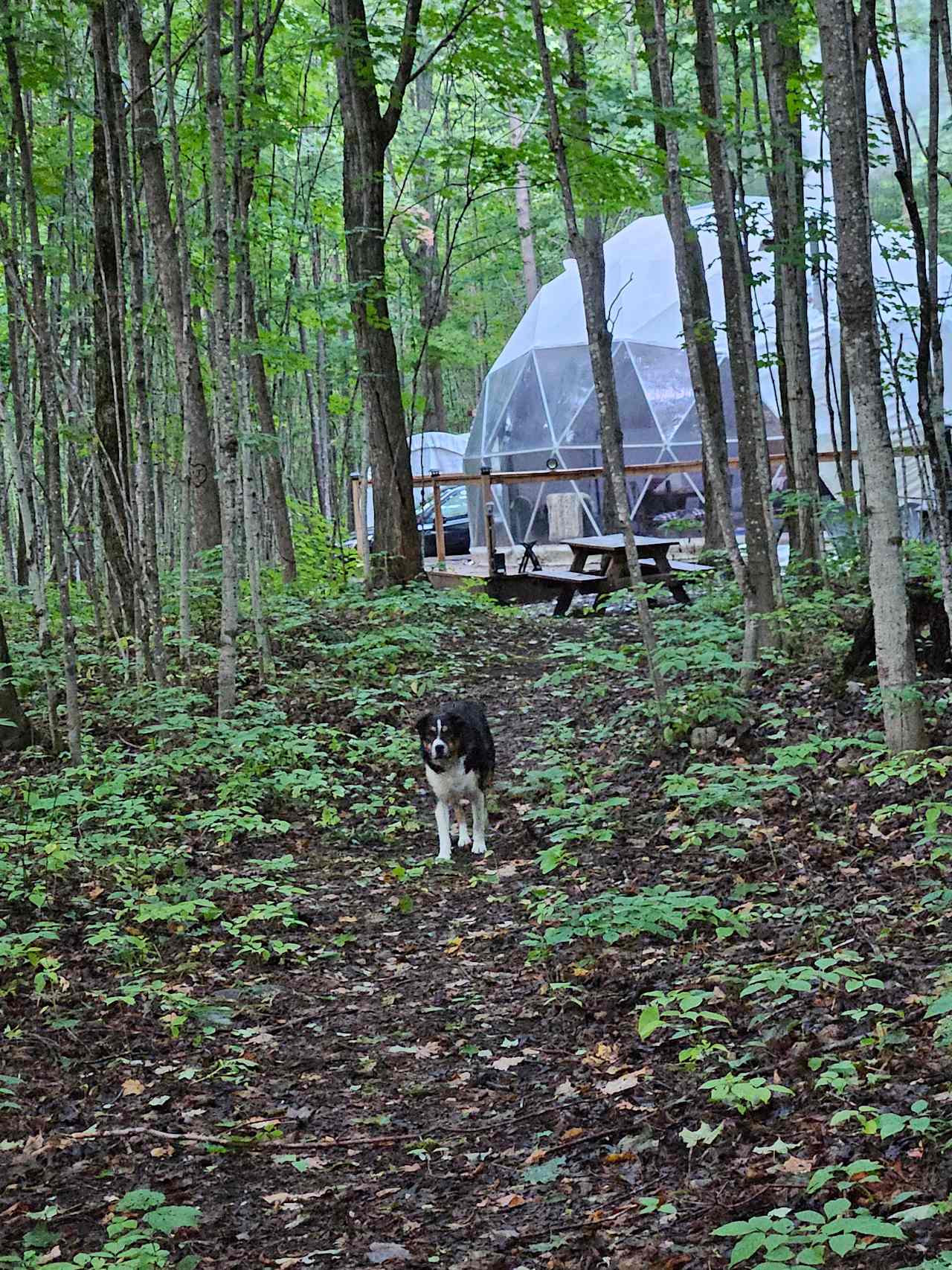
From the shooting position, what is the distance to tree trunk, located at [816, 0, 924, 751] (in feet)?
17.6

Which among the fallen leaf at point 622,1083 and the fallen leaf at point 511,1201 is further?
the fallen leaf at point 622,1083

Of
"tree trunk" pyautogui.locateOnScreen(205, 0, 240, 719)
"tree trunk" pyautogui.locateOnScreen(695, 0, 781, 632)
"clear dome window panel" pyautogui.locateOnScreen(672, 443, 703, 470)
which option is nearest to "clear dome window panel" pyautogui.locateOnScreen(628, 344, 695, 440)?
"clear dome window panel" pyautogui.locateOnScreen(672, 443, 703, 470)

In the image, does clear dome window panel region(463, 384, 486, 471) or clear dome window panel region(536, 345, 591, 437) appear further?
clear dome window panel region(463, 384, 486, 471)

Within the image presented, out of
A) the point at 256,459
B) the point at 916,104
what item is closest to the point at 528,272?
the point at 916,104

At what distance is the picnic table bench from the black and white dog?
7701 mm

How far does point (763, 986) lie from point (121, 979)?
259 cm

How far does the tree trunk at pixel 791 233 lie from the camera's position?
8.33 metres

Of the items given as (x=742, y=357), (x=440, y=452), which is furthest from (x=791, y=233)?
(x=440, y=452)

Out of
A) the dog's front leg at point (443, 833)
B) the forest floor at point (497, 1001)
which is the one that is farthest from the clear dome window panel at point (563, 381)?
the dog's front leg at point (443, 833)

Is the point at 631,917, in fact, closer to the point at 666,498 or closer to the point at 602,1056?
the point at 602,1056

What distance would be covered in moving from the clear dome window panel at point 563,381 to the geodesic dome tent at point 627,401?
0.02 meters

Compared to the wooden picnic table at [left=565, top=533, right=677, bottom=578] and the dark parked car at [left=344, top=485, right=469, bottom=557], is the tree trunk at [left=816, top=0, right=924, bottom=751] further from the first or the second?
the dark parked car at [left=344, top=485, right=469, bottom=557]

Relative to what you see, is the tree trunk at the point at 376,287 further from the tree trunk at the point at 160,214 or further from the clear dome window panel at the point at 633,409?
the clear dome window panel at the point at 633,409

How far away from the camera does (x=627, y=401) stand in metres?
22.3
